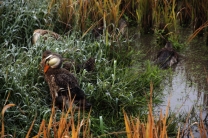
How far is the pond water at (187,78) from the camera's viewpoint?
4777mm

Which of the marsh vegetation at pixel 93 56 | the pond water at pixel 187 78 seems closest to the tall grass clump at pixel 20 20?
the marsh vegetation at pixel 93 56

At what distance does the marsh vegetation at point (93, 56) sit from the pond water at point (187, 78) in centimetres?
→ 10

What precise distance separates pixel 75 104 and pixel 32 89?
20.5 inches

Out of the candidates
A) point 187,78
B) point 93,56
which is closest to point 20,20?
point 93,56

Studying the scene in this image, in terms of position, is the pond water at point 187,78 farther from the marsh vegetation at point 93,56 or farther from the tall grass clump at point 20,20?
the tall grass clump at point 20,20

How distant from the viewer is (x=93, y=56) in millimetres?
5633

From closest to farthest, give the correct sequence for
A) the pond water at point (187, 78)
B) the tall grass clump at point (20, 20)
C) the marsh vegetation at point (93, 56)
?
1. the marsh vegetation at point (93, 56)
2. the pond water at point (187, 78)
3. the tall grass clump at point (20, 20)

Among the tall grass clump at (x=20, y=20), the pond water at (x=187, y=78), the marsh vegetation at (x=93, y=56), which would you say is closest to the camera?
the marsh vegetation at (x=93, y=56)

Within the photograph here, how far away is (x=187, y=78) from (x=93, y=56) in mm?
1112

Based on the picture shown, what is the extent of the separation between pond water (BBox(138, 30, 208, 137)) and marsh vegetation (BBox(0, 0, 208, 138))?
0.10 metres

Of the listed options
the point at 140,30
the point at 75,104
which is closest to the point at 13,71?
the point at 75,104

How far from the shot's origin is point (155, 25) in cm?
648

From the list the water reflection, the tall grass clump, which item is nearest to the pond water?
the water reflection

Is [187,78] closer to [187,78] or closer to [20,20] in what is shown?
[187,78]
